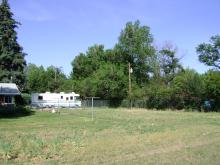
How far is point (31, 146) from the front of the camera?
1575cm

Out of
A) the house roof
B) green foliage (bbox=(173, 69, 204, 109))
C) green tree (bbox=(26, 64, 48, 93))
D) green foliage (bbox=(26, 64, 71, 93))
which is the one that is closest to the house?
the house roof

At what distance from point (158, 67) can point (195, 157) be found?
227 feet

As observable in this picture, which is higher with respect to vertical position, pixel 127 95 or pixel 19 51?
pixel 19 51

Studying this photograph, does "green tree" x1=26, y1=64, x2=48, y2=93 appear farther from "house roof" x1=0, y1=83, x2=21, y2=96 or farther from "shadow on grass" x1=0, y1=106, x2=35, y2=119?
"shadow on grass" x1=0, y1=106, x2=35, y2=119

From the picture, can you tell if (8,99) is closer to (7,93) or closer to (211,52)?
(7,93)

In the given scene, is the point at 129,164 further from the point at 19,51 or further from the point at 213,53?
the point at 213,53

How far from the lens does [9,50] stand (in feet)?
179

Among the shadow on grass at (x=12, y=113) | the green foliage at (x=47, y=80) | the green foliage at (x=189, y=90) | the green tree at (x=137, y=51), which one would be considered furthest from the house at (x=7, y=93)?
the green tree at (x=137, y=51)

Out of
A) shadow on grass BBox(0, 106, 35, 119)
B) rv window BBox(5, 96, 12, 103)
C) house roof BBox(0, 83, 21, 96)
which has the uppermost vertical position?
house roof BBox(0, 83, 21, 96)

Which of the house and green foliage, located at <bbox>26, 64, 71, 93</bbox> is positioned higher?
green foliage, located at <bbox>26, 64, 71, 93</bbox>

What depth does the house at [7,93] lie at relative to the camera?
172 feet

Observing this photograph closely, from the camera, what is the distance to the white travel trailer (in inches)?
2554

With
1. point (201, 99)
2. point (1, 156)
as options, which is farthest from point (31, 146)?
point (201, 99)

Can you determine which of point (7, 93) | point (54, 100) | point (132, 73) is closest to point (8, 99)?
point (7, 93)
